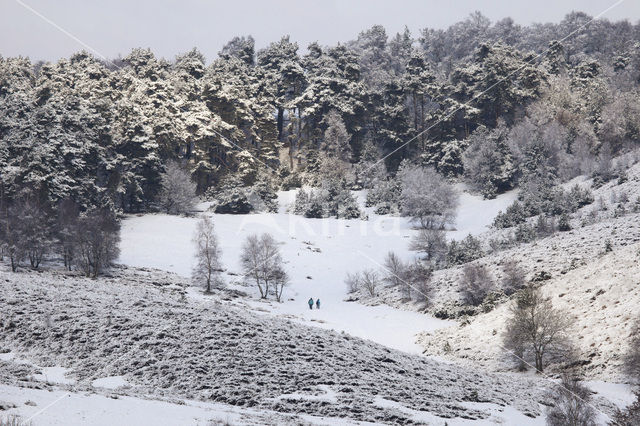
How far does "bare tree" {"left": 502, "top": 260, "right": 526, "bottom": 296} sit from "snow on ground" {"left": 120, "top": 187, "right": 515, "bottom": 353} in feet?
15.6

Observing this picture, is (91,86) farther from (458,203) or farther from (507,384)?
(507,384)

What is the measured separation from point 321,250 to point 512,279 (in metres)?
24.6

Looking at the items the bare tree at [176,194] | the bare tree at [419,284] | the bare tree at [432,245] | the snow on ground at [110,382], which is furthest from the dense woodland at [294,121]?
the snow on ground at [110,382]

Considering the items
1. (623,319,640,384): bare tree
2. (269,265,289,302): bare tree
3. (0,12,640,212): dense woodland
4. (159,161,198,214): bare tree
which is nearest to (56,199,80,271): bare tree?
(0,12,640,212): dense woodland

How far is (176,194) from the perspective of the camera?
65.1 metres

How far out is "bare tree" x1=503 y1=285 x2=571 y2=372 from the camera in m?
24.8

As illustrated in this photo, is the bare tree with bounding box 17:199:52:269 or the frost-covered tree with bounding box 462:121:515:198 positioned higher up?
the frost-covered tree with bounding box 462:121:515:198

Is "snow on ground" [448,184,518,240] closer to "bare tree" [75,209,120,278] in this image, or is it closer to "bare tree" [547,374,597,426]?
"bare tree" [75,209,120,278]

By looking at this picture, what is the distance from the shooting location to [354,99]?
82.2m

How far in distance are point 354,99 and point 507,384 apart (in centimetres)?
6577

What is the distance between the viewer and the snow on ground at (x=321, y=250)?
37.2 meters

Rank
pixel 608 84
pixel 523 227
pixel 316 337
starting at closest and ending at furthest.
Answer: pixel 316 337, pixel 523 227, pixel 608 84

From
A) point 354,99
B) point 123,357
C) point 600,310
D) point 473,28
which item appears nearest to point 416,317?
point 600,310

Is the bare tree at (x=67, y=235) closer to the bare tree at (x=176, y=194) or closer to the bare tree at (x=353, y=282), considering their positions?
the bare tree at (x=176, y=194)
